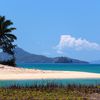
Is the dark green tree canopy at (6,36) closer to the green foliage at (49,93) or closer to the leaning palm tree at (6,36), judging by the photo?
the leaning palm tree at (6,36)

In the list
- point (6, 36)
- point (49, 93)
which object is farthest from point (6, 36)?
point (49, 93)

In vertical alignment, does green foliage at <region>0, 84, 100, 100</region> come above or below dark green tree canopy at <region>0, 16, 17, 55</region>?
below

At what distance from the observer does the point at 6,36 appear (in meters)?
72.8

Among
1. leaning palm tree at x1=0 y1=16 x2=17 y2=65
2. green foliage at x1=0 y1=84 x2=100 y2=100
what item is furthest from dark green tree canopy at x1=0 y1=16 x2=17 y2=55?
green foliage at x1=0 y1=84 x2=100 y2=100

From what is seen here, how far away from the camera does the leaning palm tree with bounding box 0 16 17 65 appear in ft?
234

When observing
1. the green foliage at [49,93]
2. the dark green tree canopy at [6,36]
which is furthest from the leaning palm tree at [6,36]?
the green foliage at [49,93]

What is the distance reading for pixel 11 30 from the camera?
7194 cm

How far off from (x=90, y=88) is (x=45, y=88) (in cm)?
272

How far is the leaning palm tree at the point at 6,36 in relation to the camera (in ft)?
234

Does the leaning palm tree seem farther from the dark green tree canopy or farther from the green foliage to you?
the green foliage

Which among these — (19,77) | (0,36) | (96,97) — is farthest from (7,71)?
(96,97)

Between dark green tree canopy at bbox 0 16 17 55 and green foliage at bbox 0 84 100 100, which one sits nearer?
green foliage at bbox 0 84 100 100

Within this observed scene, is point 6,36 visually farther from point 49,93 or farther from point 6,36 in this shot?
point 49,93

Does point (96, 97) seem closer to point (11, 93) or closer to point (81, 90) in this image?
point (81, 90)
